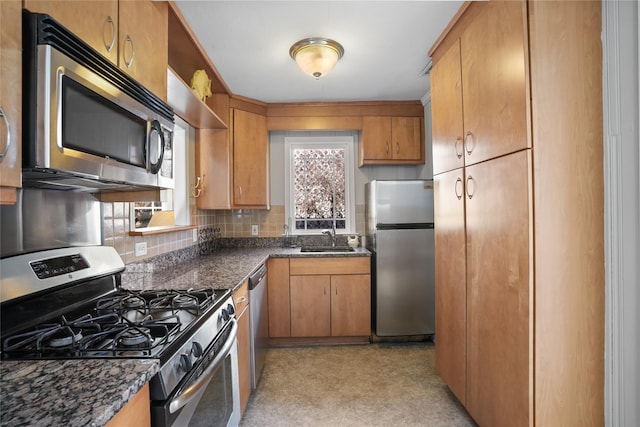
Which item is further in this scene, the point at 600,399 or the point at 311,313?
the point at 311,313

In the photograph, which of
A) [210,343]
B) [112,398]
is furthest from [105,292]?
[112,398]

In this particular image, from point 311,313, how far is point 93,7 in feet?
8.27

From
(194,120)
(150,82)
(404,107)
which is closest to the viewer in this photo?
(150,82)

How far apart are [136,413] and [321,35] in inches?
82.2

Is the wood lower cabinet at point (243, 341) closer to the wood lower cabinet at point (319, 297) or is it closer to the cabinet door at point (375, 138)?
the wood lower cabinet at point (319, 297)

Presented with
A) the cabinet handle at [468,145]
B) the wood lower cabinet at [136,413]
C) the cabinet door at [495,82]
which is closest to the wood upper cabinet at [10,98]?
the wood lower cabinet at [136,413]

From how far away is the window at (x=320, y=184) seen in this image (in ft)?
11.3

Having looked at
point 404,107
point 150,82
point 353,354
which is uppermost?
point 404,107

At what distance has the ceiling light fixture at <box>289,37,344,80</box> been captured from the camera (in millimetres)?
1966

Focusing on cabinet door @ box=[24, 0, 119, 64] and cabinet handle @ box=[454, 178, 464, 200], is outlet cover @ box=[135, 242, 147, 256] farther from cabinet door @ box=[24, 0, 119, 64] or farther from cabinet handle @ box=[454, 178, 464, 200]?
cabinet handle @ box=[454, 178, 464, 200]

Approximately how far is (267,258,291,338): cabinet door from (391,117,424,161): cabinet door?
164 centimetres

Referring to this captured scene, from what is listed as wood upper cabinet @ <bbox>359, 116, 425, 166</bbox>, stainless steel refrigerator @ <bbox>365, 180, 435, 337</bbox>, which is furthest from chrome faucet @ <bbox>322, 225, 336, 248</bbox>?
wood upper cabinet @ <bbox>359, 116, 425, 166</bbox>

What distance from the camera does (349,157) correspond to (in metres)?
3.43

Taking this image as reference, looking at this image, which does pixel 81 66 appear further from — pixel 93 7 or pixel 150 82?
pixel 150 82
